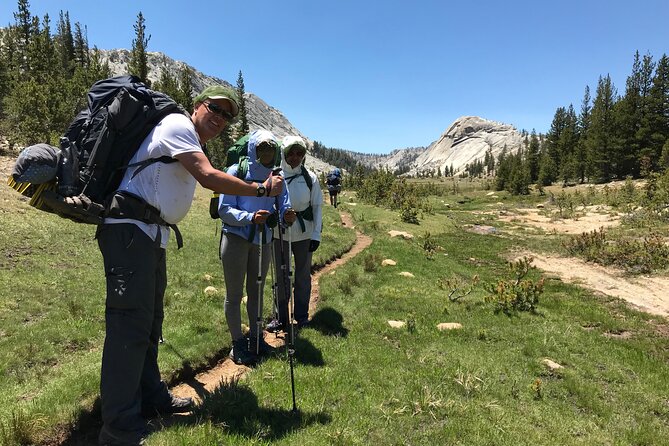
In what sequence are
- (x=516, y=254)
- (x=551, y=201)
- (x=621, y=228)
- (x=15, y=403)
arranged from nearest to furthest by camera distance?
1. (x=15, y=403)
2. (x=516, y=254)
3. (x=621, y=228)
4. (x=551, y=201)

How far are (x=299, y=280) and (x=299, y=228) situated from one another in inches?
44.4

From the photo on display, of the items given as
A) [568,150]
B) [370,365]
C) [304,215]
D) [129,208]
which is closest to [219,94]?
[129,208]

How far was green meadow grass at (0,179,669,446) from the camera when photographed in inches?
189

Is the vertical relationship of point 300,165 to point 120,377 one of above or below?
above

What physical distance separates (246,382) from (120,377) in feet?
6.88

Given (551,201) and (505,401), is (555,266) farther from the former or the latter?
(551,201)

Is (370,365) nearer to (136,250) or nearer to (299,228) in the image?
(299,228)

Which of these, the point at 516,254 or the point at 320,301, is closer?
the point at 320,301

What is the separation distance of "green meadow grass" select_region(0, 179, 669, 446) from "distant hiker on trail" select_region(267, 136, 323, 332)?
2.23 ft

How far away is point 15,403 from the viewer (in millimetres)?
5031

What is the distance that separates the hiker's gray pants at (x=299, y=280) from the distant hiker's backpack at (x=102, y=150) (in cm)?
399

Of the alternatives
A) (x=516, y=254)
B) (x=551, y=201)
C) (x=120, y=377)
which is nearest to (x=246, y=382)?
(x=120, y=377)

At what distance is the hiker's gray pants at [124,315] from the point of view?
12.6ft

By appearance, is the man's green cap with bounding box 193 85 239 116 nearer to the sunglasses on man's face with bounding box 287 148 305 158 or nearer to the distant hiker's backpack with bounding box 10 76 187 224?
the distant hiker's backpack with bounding box 10 76 187 224
